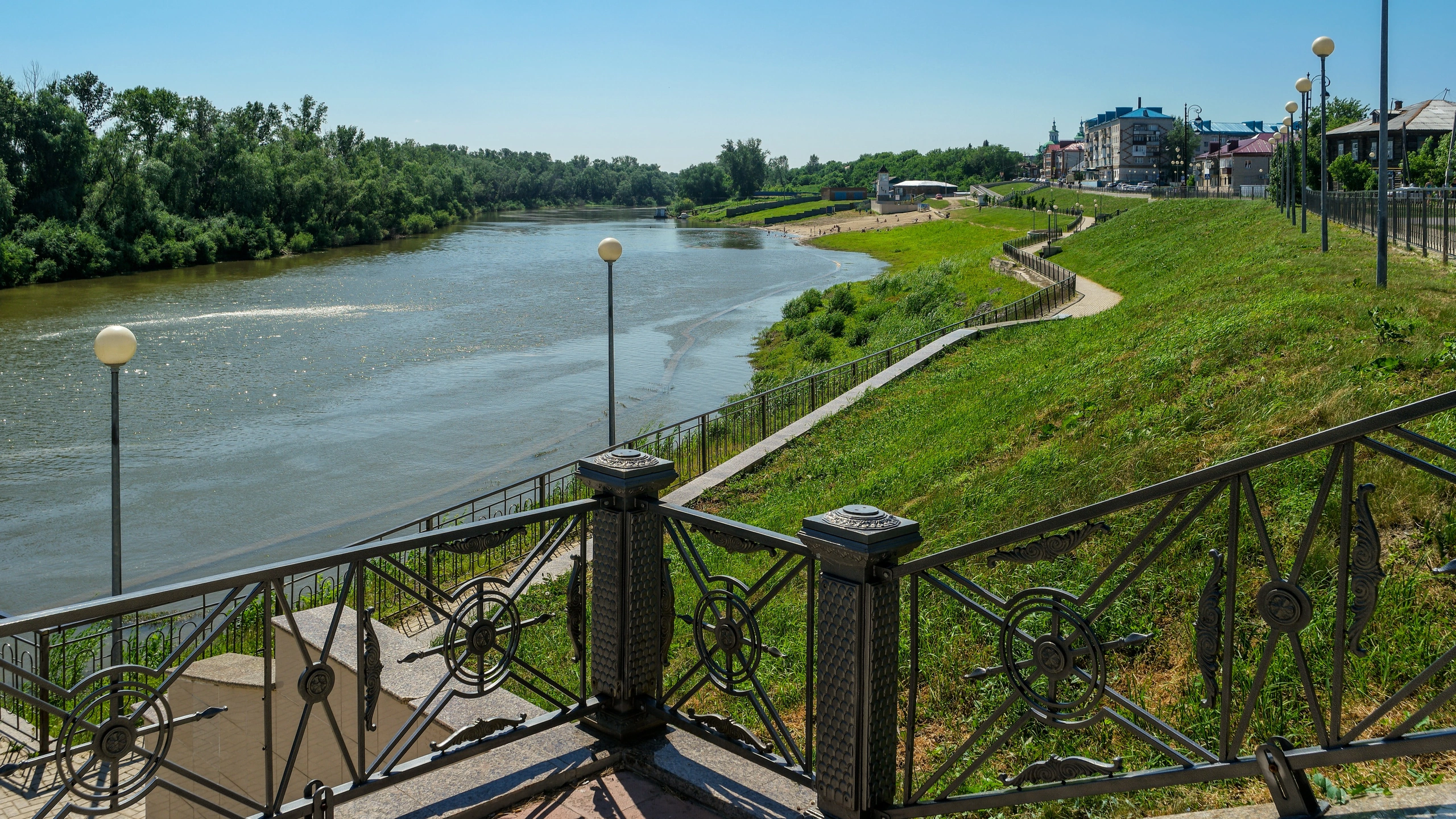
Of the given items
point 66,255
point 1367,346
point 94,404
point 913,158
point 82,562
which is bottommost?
point 82,562

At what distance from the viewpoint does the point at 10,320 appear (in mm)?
40531

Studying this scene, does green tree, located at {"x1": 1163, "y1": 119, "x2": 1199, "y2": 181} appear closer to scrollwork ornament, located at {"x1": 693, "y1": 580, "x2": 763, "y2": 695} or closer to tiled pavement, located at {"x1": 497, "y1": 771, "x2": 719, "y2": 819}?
scrollwork ornament, located at {"x1": 693, "y1": 580, "x2": 763, "y2": 695}

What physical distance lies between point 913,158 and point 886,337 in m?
174

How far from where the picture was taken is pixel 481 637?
396 cm

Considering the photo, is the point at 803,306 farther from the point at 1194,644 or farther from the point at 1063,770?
the point at 1063,770

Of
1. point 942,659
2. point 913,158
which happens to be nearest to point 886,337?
point 942,659

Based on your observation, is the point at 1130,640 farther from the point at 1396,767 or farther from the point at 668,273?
the point at 668,273

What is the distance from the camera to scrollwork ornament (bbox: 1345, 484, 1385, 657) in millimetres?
2680

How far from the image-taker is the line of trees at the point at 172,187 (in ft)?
185

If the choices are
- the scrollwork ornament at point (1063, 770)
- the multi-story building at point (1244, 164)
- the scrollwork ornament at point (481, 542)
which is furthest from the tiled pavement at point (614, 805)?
the multi-story building at point (1244, 164)

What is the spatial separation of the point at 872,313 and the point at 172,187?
53114mm

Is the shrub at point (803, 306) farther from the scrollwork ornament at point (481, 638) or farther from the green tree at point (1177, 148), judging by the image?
the green tree at point (1177, 148)

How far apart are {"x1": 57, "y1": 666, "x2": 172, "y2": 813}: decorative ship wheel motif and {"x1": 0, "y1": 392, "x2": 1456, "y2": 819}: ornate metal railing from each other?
0.04 feet

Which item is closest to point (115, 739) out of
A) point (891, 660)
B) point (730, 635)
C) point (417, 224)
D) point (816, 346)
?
point (730, 635)
